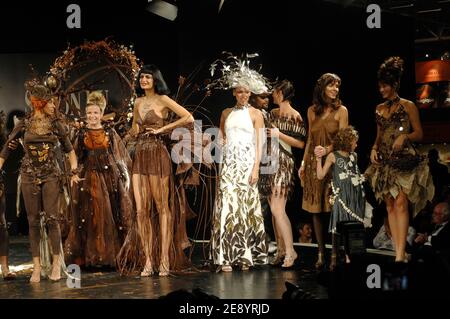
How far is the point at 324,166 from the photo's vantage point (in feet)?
21.2

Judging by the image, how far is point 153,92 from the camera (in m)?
6.63

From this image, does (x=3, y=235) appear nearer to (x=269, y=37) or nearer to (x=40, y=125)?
(x=40, y=125)

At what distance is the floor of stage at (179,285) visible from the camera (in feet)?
18.3

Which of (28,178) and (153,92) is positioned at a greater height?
(153,92)

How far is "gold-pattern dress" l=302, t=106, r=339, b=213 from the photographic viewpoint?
21.5 feet

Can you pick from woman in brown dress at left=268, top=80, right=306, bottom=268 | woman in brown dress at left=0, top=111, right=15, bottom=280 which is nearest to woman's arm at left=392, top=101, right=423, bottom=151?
woman in brown dress at left=268, top=80, right=306, bottom=268

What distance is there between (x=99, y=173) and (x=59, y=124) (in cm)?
91

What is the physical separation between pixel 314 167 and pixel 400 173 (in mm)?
869

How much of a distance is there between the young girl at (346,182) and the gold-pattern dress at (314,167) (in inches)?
7.0

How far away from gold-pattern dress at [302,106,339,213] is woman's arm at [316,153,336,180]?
11cm

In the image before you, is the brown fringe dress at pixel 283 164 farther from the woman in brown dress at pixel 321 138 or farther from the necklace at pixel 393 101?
the necklace at pixel 393 101

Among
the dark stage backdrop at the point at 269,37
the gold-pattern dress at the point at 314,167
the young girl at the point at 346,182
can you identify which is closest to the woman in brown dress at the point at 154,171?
the gold-pattern dress at the point at 314,167
